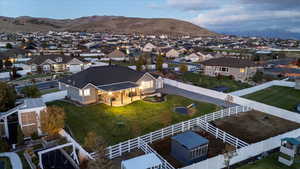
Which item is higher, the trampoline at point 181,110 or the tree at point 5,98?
the tree at point 5,98

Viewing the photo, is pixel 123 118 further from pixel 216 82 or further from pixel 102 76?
pixel 216 82

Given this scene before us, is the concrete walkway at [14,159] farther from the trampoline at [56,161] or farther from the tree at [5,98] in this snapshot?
the tree at [5,98]

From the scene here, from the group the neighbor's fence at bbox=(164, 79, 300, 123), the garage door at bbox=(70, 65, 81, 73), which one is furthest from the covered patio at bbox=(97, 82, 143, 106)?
the garage door at bbox=(70, 65, 81, 73)

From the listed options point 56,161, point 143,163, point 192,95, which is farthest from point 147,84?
point 143,163

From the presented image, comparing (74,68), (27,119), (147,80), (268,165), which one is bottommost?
(268,165)

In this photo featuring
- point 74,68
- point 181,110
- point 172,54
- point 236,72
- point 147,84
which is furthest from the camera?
point 172,54

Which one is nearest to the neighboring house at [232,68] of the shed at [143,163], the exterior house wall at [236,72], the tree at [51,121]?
the exterior house wall at [236,72]

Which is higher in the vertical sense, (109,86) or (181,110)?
(109,86)
